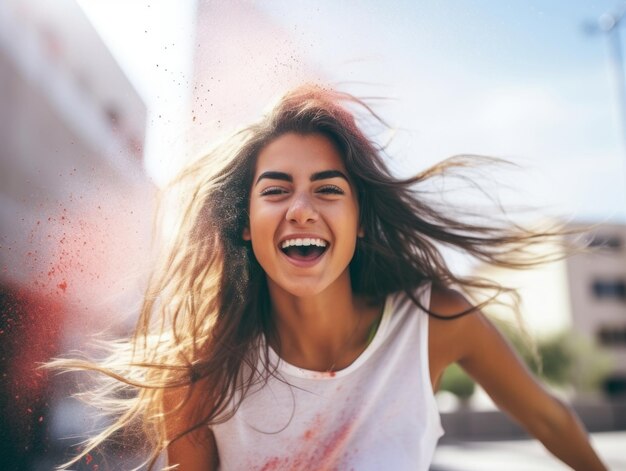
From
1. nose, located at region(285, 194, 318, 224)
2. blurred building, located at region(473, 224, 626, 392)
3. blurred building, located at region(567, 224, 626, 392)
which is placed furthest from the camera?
blurred building, located at region(567, 224, 626, 392)

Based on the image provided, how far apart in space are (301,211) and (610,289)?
113 feet

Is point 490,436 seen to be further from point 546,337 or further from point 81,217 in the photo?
point 81,217

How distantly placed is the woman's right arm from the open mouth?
1.56 feet

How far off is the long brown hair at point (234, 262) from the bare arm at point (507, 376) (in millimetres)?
154

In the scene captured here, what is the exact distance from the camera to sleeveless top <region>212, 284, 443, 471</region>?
1885 mm

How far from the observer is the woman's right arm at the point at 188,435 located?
1.80 m

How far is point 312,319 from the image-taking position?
207 cm

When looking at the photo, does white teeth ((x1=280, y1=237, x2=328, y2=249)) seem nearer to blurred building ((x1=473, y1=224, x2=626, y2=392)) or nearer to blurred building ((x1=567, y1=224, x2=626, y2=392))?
blurred building ((x1=473, y1=224, x2=626, y2=392))

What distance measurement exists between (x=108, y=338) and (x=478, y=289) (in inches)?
49.3

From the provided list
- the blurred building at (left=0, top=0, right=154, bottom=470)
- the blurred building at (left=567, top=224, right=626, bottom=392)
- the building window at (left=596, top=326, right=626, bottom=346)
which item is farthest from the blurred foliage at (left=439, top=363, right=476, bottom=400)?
the blurred building at (left=0, top=0, right=154, bottom=470)

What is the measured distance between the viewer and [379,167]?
1.93 meters

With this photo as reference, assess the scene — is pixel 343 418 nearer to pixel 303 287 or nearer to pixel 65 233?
pixel 303 287

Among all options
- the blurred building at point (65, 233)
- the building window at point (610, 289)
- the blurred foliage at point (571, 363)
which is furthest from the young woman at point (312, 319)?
the building window at point (610, 289)

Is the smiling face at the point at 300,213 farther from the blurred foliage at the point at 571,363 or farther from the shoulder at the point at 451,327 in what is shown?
the blurred foliage at the point at 571,363
